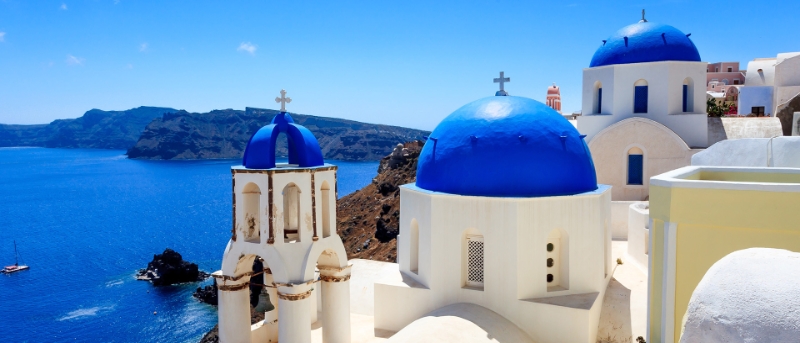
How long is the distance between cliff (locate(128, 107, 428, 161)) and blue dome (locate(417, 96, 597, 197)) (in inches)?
6041

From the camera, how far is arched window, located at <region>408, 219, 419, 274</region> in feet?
35.0

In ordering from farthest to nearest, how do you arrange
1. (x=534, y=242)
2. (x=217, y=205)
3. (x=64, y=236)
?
(x=217, y=205) → (x=64, y=236) → (x=534, y=242)

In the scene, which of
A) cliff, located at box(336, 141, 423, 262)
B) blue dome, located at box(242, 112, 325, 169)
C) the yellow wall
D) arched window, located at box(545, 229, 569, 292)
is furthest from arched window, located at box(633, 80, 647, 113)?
cliff, located at box(336, 141, 423, 262)

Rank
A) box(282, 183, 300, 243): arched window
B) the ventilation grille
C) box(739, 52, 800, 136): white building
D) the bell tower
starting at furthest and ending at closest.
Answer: box(739, 52, 800, 136): white building < box(282, 183, 300, 243): arched window < the ventilation grille < the bell tower

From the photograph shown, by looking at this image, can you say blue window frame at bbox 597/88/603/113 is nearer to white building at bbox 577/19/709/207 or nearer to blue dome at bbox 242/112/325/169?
white building at bbox 577/19/709/207

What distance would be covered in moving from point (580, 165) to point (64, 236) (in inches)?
2380

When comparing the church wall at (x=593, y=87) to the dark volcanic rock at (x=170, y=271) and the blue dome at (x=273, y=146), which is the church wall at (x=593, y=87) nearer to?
the blue dome at (x=273, y=146)

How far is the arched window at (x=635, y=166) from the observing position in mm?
15953

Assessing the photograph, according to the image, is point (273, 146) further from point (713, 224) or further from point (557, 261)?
point (713, 224)

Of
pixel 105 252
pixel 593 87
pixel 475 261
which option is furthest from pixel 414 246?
pixel 105 252

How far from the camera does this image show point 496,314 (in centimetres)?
935

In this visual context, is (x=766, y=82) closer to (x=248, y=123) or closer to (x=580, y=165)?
(x=580, y=165)

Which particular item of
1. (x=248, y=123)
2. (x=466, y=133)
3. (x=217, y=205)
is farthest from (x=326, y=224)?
(x=248, y=123)

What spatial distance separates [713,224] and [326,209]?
20.7ft
